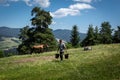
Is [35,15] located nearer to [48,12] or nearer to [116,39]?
[48,12]

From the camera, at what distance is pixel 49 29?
91.8m

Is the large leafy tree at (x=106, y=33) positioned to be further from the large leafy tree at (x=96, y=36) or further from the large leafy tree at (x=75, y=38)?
the large leafy tree at (x=75, y=38)

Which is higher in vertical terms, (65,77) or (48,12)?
(48,12)

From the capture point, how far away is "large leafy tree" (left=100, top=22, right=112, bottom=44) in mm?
137250

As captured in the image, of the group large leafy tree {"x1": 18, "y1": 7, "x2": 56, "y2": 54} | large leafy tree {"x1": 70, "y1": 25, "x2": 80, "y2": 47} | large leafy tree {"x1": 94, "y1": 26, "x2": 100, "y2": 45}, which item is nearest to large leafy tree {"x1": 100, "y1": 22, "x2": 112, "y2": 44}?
large leafy tree {"x1": 94, "y1": 26, "x2": 100, "y2": 45}

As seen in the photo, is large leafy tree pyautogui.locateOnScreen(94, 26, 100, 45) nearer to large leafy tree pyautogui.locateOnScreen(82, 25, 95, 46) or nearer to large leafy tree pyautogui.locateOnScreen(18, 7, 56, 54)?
large leafy tree pyautogui.locateOnScreen(82, 25, 95, 46)

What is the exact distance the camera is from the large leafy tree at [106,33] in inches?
5404

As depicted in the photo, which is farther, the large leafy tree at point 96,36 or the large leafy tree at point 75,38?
the large leafy tree at point 75,38

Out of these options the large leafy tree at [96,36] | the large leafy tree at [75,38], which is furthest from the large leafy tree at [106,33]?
the large leafy tree at [75,38]

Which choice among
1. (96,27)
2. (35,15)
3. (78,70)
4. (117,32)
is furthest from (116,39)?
(78,70)

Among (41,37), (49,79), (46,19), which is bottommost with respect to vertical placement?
(49,79)

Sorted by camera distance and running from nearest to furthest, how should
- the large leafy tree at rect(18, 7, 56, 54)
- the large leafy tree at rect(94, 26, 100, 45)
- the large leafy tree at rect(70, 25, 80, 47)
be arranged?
the large leafy tree at rect(18, 7, 56, 54)
the large leafy tree at rect(94, 26, 100, 45)
the large leafy tree at rect(70, 25, 80, 47)

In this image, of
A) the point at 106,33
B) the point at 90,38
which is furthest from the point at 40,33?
the point at 106,33

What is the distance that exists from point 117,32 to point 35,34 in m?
62.3
